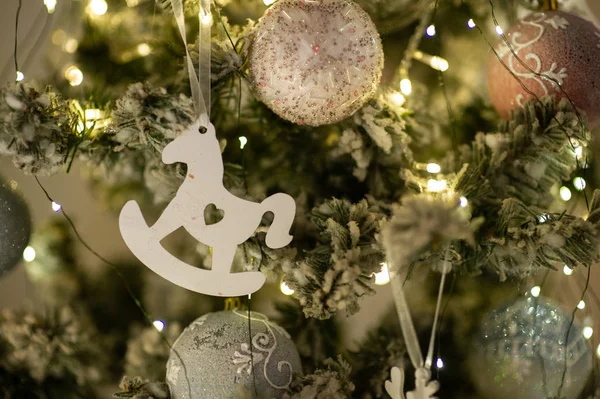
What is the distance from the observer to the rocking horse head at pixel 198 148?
608mm

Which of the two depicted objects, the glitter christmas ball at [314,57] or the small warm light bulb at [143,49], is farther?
the small warm light bulb at [143,49]

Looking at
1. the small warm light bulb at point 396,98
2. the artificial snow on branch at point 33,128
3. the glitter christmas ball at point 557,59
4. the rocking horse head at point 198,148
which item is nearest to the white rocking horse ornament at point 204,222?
A: the rocking horse head at point 198,148

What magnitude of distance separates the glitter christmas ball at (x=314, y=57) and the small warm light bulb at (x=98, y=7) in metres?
0.27

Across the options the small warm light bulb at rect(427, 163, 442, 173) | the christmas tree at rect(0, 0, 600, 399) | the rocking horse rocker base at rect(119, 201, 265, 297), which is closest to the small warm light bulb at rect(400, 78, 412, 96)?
the christmas tree at rect(0, 0, 600, 399)

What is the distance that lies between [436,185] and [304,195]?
177 millimetres

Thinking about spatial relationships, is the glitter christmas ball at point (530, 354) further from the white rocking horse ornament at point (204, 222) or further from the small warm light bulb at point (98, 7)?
the small warm light bulb at point (98, 7)

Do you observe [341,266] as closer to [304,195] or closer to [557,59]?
[304,195]

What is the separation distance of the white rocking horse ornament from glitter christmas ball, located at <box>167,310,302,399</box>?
0.19 ft

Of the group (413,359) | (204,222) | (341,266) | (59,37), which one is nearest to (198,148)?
(204,222)

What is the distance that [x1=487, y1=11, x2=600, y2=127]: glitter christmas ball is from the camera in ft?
2.22

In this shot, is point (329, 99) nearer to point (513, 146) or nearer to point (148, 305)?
point (513, 146)

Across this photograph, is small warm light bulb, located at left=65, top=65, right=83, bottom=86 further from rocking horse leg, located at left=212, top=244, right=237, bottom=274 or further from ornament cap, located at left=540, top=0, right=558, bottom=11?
ornament cap, located at left=540, top=0, right=558, bottom=11

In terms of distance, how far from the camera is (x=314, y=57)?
2.00 ft

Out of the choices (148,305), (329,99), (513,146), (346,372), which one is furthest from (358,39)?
(148,305)
